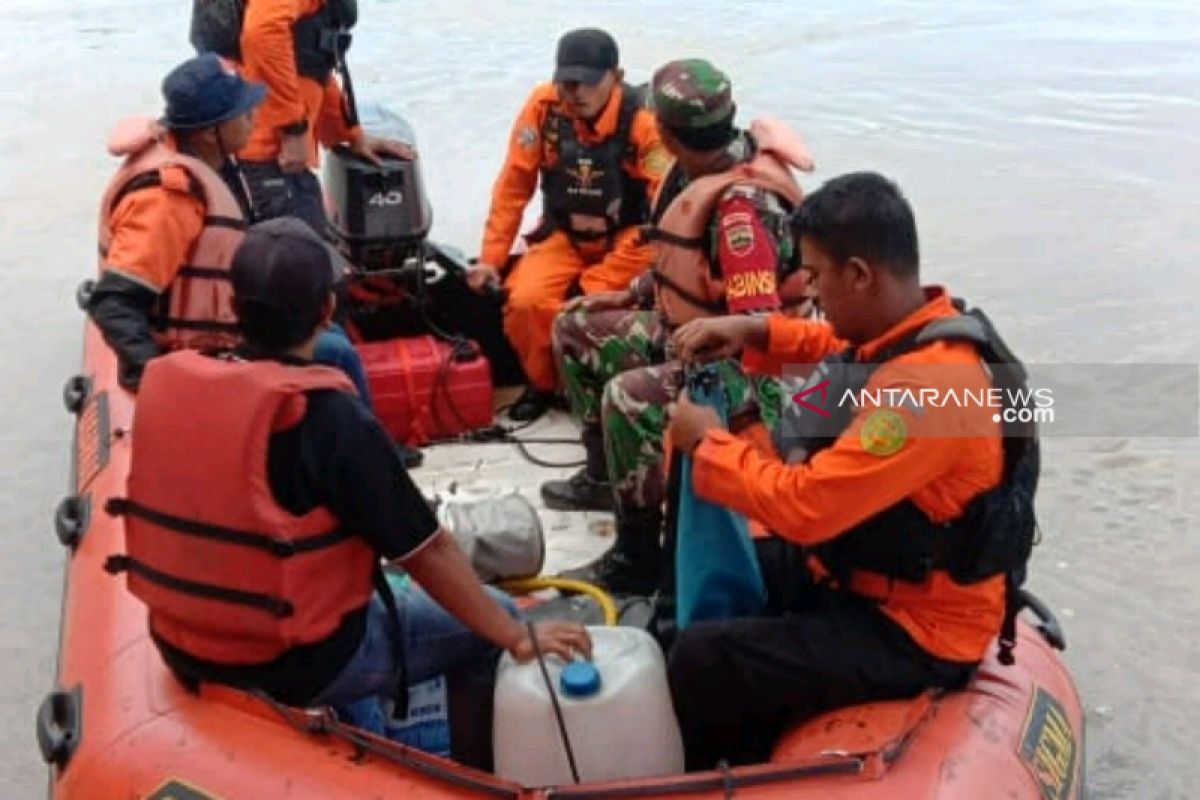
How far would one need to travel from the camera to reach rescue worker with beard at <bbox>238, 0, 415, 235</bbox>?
13.8 feet

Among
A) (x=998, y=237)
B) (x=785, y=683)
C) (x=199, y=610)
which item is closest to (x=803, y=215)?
(x=785, y=683)

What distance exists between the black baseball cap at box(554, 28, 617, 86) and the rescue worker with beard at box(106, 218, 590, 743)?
1.84 meters

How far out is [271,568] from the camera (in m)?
1.90

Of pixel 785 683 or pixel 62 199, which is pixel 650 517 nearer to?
pixel 785 683

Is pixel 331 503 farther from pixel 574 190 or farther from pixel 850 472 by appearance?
pixel 574 190

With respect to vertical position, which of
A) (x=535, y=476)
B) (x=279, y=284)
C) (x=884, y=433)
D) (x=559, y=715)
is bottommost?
(x=535, y=476)

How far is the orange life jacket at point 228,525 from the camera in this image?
6.08 ft

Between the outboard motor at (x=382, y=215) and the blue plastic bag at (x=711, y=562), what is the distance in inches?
77.3

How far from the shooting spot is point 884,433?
1.91 meters

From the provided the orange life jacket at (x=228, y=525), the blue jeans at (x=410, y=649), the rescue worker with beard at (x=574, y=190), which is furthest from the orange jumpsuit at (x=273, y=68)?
the orange life jacket at (x=228, y=525)

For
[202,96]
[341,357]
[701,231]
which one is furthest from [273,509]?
[202,96]

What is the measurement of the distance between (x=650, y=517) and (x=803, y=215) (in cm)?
110

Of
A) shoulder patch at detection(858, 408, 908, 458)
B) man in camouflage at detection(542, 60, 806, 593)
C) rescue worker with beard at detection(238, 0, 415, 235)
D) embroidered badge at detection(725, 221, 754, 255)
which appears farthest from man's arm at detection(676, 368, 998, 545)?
rescue worker with beard at detection(238, 0, 415, 235)

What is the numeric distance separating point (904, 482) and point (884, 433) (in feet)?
0.24
